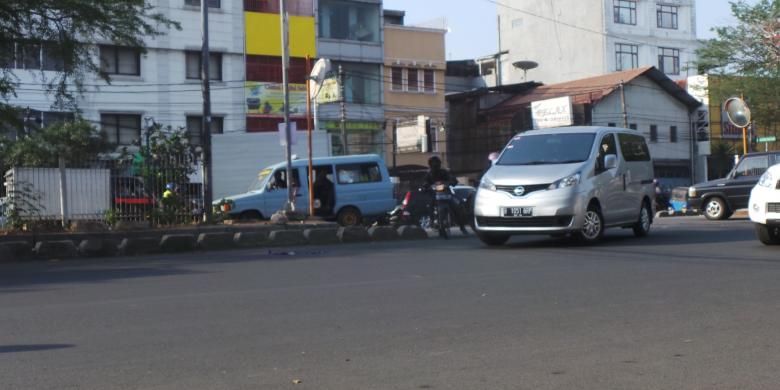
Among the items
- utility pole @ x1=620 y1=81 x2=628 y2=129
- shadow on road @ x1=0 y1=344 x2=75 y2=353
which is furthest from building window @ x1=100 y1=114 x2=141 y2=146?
shadow on road @ x1=0 y1=344 x2=75 y2=353

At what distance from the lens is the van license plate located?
14.0m

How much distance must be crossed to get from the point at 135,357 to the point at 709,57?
35.3 m

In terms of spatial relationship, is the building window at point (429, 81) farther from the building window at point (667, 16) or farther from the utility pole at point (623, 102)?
the building window at point (667, 16)

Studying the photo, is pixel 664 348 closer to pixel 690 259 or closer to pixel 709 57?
pixel 690 259

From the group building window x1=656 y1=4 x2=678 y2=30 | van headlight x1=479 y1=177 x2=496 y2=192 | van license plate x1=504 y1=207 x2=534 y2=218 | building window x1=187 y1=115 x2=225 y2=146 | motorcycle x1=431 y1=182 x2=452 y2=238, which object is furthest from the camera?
building window x1=656 y1=4 x2=678 y2=30

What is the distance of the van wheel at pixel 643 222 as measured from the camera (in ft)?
53.5

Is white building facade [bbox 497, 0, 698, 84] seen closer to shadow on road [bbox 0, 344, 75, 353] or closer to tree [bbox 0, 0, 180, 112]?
tree [bbox 0, 0, 180, 112]

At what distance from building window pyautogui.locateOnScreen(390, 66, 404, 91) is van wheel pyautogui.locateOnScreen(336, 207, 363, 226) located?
2436cm

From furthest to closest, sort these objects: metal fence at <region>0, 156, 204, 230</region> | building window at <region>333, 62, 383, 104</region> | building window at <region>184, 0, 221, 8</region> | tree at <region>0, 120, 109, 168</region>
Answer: building window at <region>333, 62, 383, 104</region>
building window at <region>184, 0, 221, 8</region>
tree at <region>0, 120, 109, 168</region>
metal fence at <region>0, 156, 204, 230</region>

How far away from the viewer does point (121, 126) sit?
40781 millimetres

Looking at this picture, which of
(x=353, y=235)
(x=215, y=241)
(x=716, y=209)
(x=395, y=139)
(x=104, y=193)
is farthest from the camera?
(x=395, y=139)

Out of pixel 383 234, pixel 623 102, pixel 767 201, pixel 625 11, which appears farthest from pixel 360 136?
pixel 767 201

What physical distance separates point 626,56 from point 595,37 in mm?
2734

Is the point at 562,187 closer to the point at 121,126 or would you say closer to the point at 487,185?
the point at 487,185
